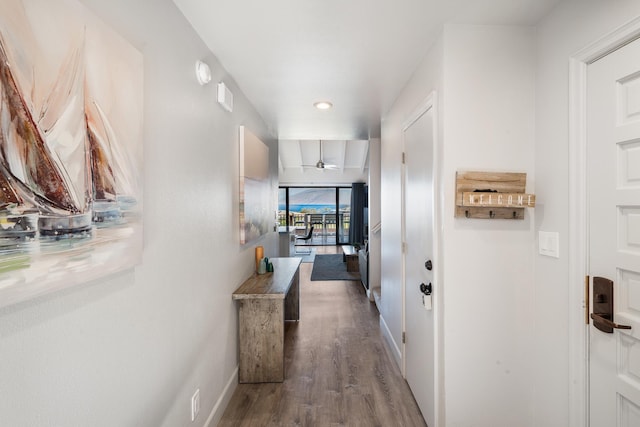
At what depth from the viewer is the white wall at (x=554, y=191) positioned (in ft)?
4.54

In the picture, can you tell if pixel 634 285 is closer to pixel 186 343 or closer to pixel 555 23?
pixel 555 23

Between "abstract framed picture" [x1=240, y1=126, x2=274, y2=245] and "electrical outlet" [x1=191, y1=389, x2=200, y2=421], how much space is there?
109cm

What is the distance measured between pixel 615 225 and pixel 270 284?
2118mm

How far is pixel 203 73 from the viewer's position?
168 centimetres

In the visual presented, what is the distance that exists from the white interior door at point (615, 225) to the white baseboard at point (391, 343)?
1.37 m

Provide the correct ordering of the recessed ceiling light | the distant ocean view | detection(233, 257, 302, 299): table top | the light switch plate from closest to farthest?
the light switch plate → detection(233, 257, 302, 299): table top → the recessed ceiling light → the distant ocean view

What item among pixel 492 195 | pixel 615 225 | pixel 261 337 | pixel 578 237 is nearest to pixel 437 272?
pixel 492 195

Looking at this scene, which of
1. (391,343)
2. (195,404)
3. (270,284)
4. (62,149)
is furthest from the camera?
(391,343)

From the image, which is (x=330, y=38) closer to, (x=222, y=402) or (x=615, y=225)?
(x=615, y=225)

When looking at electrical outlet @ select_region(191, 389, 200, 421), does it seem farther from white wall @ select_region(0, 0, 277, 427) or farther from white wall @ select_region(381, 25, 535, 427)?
white wall @ select_region(381, 25, 535, 427)

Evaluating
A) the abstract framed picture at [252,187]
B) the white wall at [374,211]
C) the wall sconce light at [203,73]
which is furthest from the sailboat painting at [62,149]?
the white wall at [374,211]

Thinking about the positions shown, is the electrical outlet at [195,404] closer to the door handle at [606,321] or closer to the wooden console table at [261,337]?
the wooden console table at [261,337]

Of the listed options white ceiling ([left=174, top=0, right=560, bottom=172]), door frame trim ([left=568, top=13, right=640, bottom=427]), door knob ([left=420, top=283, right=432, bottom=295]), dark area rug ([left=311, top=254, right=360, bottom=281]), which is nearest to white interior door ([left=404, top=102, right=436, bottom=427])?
door knob ([left=420, top=283, right=432, bottom=295])

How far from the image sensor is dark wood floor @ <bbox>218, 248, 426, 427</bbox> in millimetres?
1959
